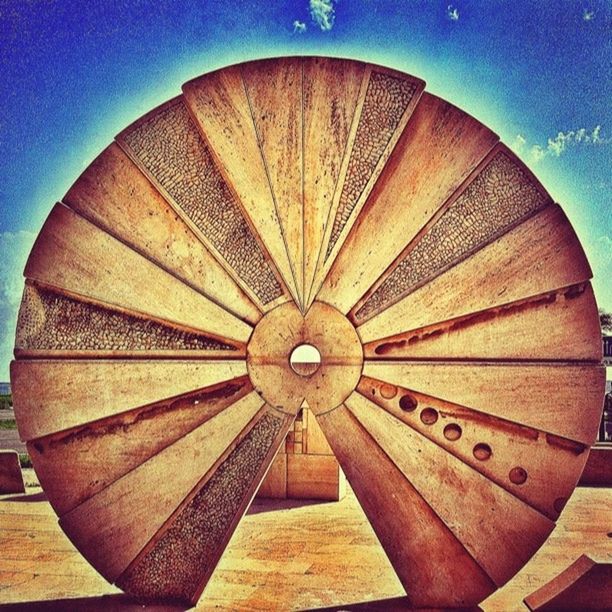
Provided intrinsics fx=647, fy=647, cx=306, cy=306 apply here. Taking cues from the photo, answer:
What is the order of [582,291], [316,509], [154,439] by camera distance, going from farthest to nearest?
1. [316,509]
2. [154,439]
3. [582,291]

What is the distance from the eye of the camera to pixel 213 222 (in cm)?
417

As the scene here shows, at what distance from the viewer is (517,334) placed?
3.92 meters

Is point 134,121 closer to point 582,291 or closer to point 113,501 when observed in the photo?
point 113,501

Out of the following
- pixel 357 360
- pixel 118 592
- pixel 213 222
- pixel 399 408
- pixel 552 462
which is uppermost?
pixel 213 222

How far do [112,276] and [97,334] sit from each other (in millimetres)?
389

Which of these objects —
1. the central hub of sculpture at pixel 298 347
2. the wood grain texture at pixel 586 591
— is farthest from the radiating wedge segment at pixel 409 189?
the wood grain texture at pixel 586 591

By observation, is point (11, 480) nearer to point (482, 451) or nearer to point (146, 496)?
point (146, 496)

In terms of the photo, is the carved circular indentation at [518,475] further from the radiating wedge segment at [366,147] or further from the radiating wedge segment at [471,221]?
the radiating wedge segment at [366,147]

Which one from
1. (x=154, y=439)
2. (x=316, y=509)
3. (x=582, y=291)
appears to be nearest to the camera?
(x=582, y=291)


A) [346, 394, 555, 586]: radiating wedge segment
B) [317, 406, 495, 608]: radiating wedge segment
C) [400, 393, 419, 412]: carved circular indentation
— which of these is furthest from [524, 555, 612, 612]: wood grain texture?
[400, 393, 419, 412]: carved circular indentation

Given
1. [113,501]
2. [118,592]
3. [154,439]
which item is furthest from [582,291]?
[118,592]

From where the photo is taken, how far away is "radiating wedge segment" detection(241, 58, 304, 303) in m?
4.09

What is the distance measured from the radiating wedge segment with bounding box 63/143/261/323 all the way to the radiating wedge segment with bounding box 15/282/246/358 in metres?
0.32

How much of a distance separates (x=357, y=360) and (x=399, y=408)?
396 mm
